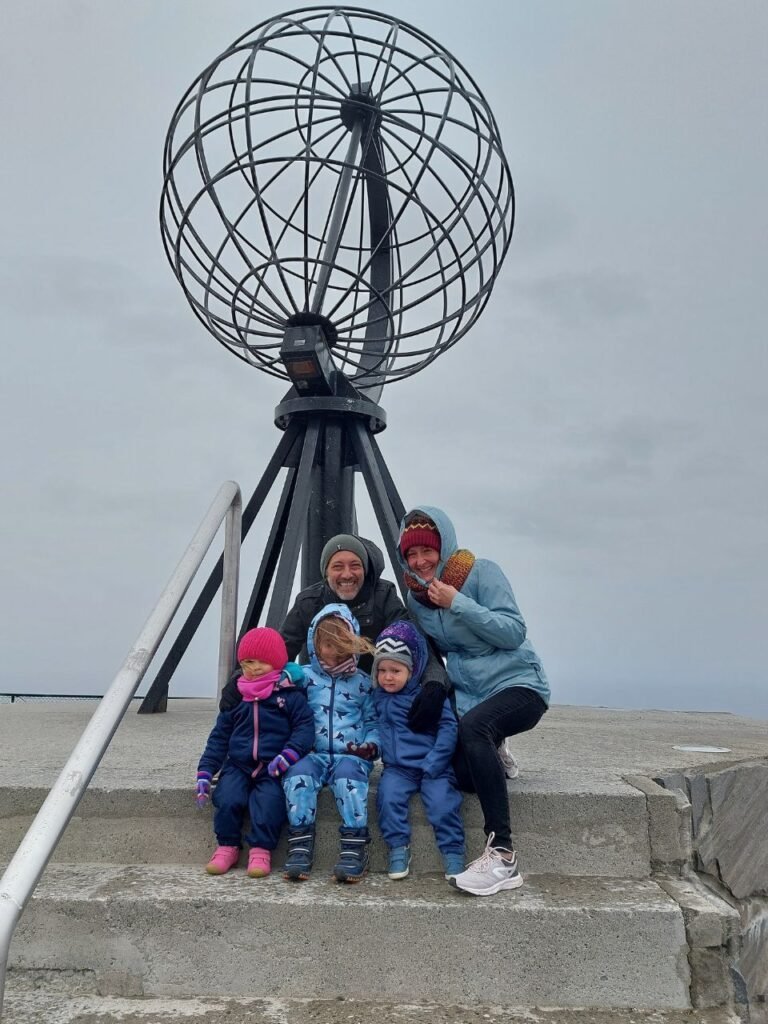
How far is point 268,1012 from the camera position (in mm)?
2010

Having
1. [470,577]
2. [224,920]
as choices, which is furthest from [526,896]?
[470,577]

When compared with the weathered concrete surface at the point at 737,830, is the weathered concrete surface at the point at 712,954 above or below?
below

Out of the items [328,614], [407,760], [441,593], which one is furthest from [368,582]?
[407,760]

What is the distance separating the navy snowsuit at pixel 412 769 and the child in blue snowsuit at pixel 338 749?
6cm

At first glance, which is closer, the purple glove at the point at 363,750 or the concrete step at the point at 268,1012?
the concrete step at the point at 268,1012

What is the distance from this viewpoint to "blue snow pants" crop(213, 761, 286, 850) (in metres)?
2.38

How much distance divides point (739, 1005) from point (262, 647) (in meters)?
1.68

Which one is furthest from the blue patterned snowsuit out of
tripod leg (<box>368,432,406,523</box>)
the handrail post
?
tripod leg (<box>368,432,406,523</box>)

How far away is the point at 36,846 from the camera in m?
1.71

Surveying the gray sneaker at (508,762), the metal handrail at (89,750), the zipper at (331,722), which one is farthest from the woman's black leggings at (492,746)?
the metal handrail at (89,750)

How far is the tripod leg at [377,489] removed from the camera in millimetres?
4480

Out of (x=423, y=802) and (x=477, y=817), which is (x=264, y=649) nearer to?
(x=423, y=802)

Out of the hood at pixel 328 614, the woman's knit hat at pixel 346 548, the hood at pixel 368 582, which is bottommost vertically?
the hood at pixel 328 614

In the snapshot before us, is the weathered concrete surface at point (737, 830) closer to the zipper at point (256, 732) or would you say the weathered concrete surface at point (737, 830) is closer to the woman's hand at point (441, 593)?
the woman's hand at point (441, 593)
